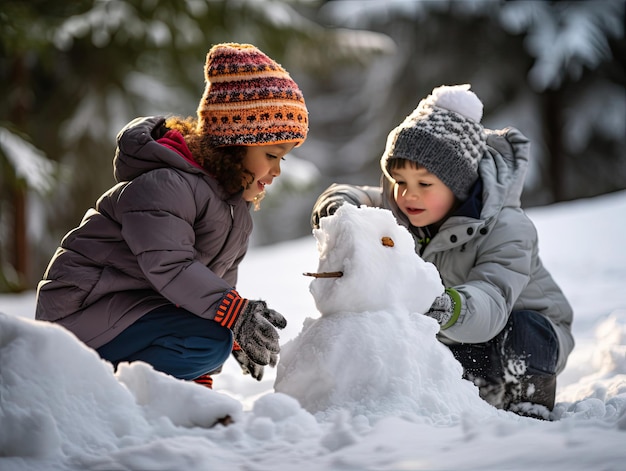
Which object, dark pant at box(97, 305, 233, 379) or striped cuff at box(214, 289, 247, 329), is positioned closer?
striped cuff at box(214, 289, 247, 329)

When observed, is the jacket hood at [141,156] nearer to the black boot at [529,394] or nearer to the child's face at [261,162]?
the child's face at [261,162]

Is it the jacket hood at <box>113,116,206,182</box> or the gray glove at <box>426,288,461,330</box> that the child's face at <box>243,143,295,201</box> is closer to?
the jacket hood at <box>113,116,206,182</box>

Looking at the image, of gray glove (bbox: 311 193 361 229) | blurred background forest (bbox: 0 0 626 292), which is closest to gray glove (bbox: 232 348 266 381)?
gray glove (bbox: 311 193 361 229)

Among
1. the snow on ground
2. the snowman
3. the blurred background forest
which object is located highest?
the blurred background forest

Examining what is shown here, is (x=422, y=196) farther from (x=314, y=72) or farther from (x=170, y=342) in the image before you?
(x=314, y=72)

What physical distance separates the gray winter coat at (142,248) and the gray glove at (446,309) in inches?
27.3

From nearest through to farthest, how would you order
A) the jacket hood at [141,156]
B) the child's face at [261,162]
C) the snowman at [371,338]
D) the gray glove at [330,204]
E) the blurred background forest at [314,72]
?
the snowman at [371,338] < the jacket hood at [141,156] < the child's face at [261,162] < the gray glove at [330,204] < the blurred background forest at [314,72]

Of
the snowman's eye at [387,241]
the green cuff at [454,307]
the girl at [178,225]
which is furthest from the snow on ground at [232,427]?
the girl at [178,225]

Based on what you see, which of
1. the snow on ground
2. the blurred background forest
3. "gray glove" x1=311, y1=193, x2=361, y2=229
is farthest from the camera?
the blurred background forest

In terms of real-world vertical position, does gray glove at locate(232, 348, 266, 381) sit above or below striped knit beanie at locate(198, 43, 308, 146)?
below

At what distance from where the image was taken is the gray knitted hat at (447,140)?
2871mm

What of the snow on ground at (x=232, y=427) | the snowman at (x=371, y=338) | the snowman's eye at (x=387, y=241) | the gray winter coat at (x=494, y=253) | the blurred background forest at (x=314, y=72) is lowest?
the snow on ground at (x=232, y=427)

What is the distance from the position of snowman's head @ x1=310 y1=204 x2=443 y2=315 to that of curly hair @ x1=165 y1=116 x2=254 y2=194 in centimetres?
55

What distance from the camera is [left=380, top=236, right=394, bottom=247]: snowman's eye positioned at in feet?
7.13
